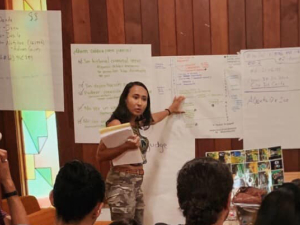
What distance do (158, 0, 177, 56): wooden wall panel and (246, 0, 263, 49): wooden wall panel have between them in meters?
0.55

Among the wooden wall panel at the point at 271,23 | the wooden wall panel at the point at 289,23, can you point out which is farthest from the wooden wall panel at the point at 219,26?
the wooden wall panel at the point at 289,23

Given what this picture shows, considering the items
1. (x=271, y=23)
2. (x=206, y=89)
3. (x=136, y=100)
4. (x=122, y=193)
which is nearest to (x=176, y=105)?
(x=206, y=89)

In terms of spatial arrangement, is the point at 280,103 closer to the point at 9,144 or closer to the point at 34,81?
the point at 34,81

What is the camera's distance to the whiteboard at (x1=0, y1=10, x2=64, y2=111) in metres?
2.82

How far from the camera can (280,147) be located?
8.96 ft

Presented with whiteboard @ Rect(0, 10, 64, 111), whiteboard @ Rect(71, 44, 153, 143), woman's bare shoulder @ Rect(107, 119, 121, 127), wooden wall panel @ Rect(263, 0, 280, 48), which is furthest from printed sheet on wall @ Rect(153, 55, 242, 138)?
whiteboard @ Rect(0, 10, 64, 111)

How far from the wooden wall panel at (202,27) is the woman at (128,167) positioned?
1.95ft

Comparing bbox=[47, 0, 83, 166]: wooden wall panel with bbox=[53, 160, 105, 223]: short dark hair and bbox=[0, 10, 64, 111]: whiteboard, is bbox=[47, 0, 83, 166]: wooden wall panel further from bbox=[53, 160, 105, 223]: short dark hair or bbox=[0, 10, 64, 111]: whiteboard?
bbox=[53, 160, 105, 223]: short dark hair

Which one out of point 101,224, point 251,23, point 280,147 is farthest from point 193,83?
point 101,224

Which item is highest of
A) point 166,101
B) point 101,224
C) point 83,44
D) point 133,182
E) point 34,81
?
point 83,44

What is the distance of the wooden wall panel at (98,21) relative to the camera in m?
2.79

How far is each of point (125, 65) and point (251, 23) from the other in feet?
3.23

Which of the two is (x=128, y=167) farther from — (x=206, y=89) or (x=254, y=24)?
(x=254, y=24)

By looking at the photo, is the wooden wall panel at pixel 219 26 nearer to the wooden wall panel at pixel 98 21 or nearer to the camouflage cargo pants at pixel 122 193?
the wooden wall panel at pixel 98 21
